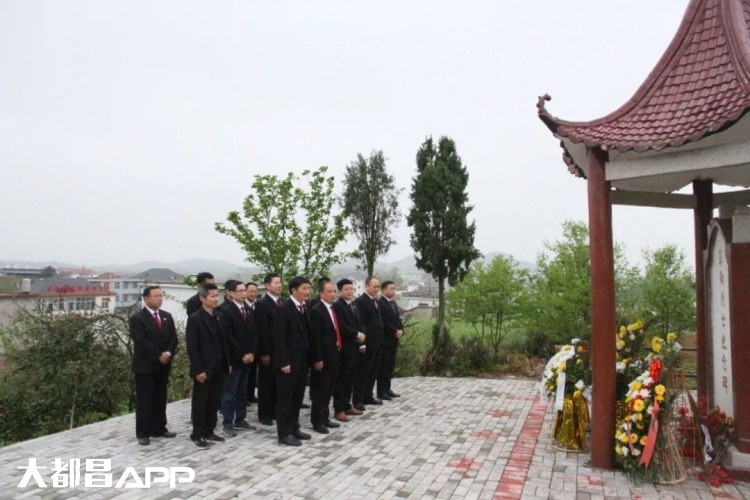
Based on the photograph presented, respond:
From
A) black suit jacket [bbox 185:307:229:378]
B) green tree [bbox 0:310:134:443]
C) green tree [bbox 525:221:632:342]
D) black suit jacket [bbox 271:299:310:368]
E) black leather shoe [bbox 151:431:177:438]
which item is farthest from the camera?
green tree [bbox 525:221:632:342]

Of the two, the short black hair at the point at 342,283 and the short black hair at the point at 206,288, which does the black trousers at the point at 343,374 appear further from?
the short black hair at the point at 206,288

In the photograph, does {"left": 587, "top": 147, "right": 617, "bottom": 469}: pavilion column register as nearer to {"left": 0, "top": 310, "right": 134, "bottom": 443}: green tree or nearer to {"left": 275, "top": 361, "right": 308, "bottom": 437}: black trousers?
{"left": 275, "top": 361, "right": 308, "bottom": 437}: black trousers

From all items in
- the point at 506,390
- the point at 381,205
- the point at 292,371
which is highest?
the point at 381,205

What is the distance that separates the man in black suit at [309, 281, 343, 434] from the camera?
6.34m

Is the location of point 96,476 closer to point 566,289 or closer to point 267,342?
point 267,342

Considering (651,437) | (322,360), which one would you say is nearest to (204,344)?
(322,360)

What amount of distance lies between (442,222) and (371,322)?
8.06m

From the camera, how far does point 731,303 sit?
489 centimetres

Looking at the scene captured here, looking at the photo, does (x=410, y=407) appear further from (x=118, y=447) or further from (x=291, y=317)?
(x=118, y=447)

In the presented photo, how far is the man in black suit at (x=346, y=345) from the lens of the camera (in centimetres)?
705

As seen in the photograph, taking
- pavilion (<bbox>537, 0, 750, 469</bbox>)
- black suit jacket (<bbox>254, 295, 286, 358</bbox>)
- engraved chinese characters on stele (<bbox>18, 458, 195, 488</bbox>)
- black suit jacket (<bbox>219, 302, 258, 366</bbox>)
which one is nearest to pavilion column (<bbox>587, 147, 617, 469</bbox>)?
pavilion (<bbox>537, 0, 750, 469</bbox>)

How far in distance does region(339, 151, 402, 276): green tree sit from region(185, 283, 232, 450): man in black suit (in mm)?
11315

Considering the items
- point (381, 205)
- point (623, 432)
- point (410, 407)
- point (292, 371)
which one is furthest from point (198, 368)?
point (381, 205)

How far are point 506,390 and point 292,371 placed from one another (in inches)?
182
